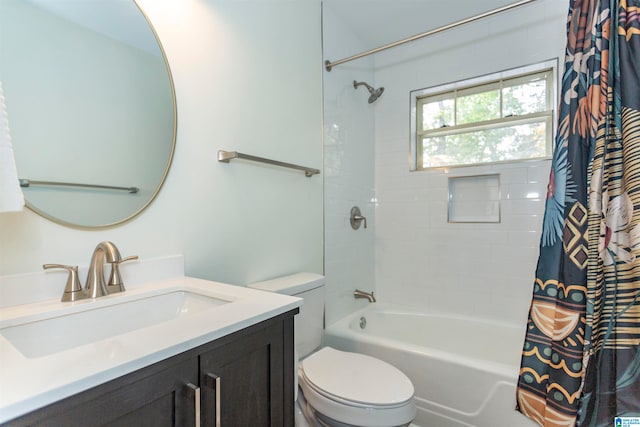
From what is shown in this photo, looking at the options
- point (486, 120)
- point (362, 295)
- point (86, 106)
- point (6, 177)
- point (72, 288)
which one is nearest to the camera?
point (6, 177)

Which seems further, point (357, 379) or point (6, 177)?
point (357, 379)

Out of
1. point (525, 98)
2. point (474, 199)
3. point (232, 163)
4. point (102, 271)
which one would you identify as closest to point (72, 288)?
point (102, 271)

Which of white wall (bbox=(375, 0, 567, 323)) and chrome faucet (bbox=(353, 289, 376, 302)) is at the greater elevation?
white wall (bbox=(375, 0, 567, 323))

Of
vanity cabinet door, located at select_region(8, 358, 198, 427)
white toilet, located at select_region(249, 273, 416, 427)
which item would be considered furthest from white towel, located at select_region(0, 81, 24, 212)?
white toilet, located at select_region(249, 273, 416, 427)

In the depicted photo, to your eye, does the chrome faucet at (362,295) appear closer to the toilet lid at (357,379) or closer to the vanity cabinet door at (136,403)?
the toilet lid at (357,379)

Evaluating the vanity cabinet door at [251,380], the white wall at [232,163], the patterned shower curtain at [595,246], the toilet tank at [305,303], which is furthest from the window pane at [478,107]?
the vanity cabinet door at [251,380]

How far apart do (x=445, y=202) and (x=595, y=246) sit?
1437 millimetres

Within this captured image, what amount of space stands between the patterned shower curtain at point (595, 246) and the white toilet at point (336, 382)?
471 mm

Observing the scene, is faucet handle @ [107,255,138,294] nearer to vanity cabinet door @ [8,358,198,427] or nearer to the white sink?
the white sink

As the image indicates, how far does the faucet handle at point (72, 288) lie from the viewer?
35.3 inches

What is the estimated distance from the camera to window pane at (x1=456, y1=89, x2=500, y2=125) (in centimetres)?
229

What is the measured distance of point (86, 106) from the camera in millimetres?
1013

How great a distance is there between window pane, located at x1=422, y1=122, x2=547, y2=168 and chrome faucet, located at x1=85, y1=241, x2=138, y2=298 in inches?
86.6

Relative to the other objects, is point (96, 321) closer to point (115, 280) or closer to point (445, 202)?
point (115, 280)
